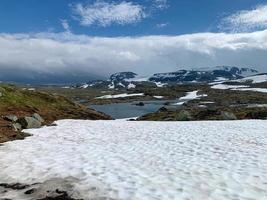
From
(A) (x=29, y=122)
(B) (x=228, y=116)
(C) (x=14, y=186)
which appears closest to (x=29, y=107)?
(A) (x=29, y=122)

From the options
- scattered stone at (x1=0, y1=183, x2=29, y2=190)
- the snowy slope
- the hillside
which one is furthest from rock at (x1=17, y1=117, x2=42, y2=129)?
scattered stone at (x1=0, y1=183, x2=29, y2=190)

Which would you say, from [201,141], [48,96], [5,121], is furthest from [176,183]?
[48,96]

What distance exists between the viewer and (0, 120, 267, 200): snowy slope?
606 inches

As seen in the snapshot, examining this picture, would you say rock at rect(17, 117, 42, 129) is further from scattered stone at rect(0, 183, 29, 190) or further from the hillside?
scattered stone at rect(0, 183, 29, 190)

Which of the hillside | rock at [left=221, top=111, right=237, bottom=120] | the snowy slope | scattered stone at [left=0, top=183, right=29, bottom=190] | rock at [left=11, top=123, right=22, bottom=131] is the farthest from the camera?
rock at [left=221, top=111, right=237, bottom=120]

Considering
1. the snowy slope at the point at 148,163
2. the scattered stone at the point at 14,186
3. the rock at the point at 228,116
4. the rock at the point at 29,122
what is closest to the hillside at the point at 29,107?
the rock at the point at 29,122

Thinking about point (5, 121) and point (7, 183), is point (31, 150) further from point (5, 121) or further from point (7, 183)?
point (5, 121)

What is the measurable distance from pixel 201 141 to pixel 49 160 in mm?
10821

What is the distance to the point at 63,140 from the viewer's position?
29.9 meters

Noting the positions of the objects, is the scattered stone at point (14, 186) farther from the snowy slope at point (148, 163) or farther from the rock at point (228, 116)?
the rock at point (228, 116)

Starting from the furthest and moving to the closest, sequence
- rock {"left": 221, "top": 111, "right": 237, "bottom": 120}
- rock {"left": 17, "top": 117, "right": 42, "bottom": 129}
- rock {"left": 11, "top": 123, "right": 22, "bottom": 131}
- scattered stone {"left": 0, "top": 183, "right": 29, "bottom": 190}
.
→ 1. rock {"left": 221, "top": 111, "right": 237, "bottom": 120}
2. rock {"left": 17, "top": 117, "right": 42, "bottom": 129}
3. rock {"left": 11, "top": 123, "right": 22, "bottom": 131}
4. scattered stone {"left": 0, "top": 183, "right": 29, "bottom": 190}

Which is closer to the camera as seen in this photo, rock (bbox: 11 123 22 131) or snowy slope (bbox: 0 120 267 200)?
snowy slope (bbox: 0 120 267 200)

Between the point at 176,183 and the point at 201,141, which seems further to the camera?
the point at 201,141

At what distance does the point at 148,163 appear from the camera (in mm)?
20562
